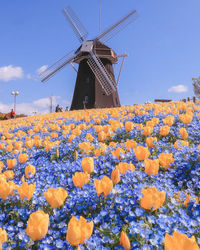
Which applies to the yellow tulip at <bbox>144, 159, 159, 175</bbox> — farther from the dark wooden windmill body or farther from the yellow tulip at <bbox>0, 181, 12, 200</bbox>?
the dark wooden windmill body

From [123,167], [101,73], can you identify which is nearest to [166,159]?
[123,167]

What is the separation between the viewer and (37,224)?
61.2 inches

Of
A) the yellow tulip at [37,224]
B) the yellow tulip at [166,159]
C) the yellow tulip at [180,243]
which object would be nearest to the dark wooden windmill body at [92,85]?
the yellow tulip at [166,159]

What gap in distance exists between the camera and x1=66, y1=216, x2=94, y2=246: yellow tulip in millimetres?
1433

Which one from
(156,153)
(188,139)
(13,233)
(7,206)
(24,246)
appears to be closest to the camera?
(24,246)

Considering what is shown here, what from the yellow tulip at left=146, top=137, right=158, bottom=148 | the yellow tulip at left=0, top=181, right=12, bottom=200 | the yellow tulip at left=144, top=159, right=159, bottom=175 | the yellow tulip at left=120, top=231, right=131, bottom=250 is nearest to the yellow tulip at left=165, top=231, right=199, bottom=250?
the yellow tulip at left=120, top=231, right=131, bottom=250

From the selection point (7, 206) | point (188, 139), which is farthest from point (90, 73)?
point (7, 206)

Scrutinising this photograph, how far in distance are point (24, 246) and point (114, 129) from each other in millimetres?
3381

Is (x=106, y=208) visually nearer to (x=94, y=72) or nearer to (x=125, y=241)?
(x=125, y=241)

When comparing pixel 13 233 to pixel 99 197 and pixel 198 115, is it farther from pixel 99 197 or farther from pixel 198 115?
pixel 198 115

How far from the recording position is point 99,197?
2102 mm

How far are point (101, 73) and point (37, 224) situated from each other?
80.3 ft

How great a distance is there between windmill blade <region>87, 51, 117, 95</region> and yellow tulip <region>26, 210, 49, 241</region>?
23856mm

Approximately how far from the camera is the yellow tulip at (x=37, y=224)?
1535 millimetres
